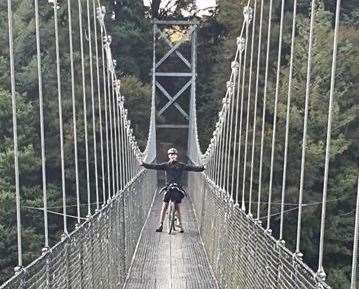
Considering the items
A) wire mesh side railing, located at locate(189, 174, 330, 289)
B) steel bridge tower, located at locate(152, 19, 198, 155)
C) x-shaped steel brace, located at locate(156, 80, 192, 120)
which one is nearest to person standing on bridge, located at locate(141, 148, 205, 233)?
wire mesh side railing, located at locate(189, 174, 330, 289)

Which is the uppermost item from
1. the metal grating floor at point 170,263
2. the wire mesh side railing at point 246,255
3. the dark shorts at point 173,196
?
the wire mesh side railing at point 246,255

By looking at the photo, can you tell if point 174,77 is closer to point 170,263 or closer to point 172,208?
point 172,208

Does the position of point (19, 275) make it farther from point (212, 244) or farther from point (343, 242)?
point (343, 242)

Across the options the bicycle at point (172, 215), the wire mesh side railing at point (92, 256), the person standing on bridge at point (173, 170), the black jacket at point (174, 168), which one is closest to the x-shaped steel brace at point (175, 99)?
the bicycle at point (172, 215)

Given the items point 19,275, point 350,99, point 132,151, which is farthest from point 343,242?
point 19,275

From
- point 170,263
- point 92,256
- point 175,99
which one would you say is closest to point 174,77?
point 175,99

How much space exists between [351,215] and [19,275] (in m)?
10.3

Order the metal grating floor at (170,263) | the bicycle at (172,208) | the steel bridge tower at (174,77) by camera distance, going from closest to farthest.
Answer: the metal grating floor at (170,263), the bicycle at (172,208), the steel bridge tower at (174,77)

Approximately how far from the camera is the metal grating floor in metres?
3.99

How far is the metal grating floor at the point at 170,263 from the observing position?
3.99 meters

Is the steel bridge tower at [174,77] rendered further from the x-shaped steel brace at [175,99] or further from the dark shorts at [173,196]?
the dark shorts at [173,196]

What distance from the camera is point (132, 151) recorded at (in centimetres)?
822

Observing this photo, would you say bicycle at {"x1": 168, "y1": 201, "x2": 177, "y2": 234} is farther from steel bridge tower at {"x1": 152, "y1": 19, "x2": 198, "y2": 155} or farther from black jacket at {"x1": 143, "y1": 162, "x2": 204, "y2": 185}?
steel bridge tower at {"x1": 152, "y1": 19, "x2": 198, "y2": 155}

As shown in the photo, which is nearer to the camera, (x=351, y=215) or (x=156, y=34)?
(x=351, y=215)
